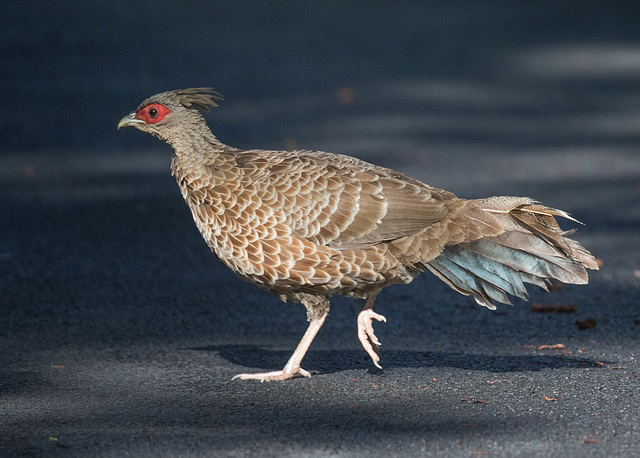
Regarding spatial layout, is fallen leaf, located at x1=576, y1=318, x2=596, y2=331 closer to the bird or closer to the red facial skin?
the bird

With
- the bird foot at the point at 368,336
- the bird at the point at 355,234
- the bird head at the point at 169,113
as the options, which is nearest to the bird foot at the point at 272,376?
the bird at the point at 355,234

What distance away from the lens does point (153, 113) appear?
5.04 meters

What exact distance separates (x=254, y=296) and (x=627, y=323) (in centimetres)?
290

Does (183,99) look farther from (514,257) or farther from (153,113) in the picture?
(514,257)

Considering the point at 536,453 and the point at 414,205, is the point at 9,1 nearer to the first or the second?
the point at 414,205

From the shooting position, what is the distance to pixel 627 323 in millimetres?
5855

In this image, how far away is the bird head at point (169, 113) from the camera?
16.4 feet

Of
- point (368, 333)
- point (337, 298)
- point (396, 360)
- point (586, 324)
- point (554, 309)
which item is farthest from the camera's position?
point (337, 298)

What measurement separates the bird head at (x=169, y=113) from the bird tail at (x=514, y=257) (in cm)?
178

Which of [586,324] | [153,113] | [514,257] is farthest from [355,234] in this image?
[586,324]

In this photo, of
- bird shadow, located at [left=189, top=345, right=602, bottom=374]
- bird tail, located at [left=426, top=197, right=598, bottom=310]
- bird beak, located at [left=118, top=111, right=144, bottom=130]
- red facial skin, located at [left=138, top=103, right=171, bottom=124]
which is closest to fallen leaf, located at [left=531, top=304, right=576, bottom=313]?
bird shadow, located at [left=189, top=345, right=602, bottom=374]

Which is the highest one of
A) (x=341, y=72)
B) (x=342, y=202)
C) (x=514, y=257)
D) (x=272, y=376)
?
(x=341, y=72)

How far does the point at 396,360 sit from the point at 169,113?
7.12 feet

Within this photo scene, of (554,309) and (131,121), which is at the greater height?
(131,121)
